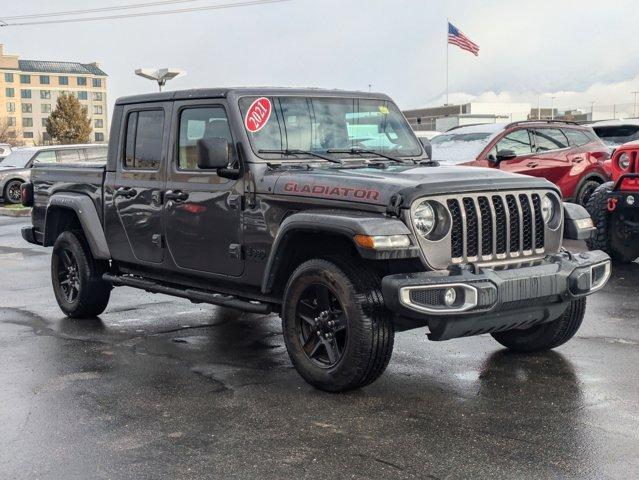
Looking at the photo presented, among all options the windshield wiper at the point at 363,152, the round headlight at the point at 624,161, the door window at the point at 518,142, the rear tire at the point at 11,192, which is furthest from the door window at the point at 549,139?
the rear tire at the point at 11,192

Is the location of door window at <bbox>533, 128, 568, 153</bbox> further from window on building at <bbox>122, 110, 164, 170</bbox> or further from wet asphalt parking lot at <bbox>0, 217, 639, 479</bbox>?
window on building at <bbox>122, 110, 164, 170</bbox>

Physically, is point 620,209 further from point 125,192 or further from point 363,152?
point 125,192

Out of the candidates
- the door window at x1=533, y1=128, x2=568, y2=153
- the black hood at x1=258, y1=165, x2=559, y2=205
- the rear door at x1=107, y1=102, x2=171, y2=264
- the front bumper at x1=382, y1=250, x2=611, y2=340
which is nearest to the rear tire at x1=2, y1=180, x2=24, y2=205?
the door window at x1=533, y1=128, x2=568, y2=153

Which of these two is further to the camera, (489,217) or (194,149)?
(194,149)

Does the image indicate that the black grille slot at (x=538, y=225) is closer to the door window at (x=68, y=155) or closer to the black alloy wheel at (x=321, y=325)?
the black alloy wheel at (x=321, y=325)

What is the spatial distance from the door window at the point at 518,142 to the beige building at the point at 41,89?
141 m

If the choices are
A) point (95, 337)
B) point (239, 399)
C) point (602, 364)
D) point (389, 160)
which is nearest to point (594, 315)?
point (602, 364)

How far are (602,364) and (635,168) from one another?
15.1ft

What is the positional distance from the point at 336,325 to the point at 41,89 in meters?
155

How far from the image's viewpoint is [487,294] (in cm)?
490

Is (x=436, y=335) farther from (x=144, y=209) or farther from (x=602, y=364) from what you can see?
(x=144, y=209)

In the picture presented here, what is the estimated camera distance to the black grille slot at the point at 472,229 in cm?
519

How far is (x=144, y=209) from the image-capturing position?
6848 millimetres

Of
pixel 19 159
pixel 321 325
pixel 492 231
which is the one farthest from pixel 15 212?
pixel 492 231
